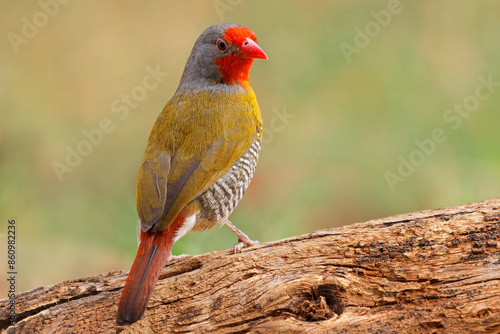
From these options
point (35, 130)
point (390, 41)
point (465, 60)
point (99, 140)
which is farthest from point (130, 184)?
point (465, 60)

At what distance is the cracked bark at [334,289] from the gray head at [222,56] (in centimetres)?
130

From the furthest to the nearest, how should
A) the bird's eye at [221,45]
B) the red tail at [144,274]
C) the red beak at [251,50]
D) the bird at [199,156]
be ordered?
the bird's eye at [221,45] < the red beak at [251,50] < the bird at [199,156] < the red tail at [144,274]

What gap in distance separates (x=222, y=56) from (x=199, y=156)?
31.5 inches

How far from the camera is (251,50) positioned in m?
4.12

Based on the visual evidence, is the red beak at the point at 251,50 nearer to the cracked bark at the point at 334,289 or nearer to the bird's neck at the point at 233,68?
the bird's neck at the point at 233,68

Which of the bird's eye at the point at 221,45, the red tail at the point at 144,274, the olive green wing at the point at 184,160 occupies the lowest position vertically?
the red tail at the point at 144,274

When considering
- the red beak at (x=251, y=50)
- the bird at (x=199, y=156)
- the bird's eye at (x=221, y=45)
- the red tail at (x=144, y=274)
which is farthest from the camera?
the bird's eye at (x=221, y=45)

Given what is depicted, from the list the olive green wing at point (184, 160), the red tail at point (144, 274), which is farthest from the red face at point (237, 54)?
the red tail at point (144, 274)

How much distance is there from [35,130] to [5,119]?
31 cm

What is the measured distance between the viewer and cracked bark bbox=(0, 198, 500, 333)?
3.35 meters

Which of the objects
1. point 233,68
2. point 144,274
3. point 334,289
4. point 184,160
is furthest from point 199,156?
point 334,289

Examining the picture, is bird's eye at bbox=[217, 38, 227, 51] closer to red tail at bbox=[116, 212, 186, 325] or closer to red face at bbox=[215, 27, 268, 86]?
red face at bbox=[215, 27, 268, 86]

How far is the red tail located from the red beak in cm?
129

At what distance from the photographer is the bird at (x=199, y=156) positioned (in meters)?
3.55
